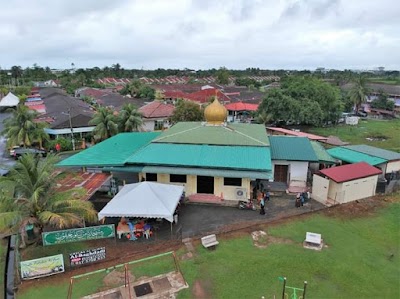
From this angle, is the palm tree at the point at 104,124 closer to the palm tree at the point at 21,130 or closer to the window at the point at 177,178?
the palm tree at the point at 21,130

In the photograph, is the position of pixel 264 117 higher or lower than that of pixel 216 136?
lower

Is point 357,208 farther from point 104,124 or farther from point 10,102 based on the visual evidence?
point 10,102

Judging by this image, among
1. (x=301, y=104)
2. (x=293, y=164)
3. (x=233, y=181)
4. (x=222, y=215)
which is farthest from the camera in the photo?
(x=301, y=104)

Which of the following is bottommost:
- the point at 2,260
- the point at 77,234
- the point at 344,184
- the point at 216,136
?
the point at 2,260

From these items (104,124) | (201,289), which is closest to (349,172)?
(201,289)


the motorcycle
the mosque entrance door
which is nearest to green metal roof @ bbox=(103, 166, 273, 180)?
the mosque entrance door

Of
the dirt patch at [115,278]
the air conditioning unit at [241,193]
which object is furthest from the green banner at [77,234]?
the air conditioning unit at [241,193]

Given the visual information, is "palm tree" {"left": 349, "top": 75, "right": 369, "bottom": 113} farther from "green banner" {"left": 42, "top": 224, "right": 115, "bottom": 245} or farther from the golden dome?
"green banner" {"left": 42, "top": 224, "right": 115, "bottom": 245}
